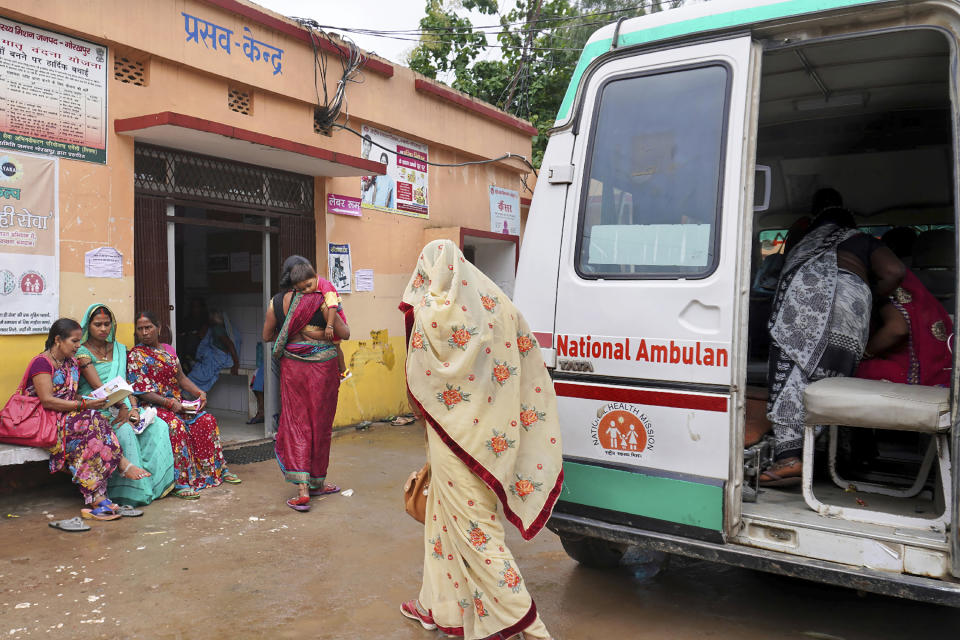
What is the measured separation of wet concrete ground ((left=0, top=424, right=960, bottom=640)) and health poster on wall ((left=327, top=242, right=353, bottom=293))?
10.4 feet

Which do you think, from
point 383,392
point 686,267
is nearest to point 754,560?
point 686,267

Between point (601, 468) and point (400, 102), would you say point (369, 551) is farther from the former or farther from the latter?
point (400, 102)

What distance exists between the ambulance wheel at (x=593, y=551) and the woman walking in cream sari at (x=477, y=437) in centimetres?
78

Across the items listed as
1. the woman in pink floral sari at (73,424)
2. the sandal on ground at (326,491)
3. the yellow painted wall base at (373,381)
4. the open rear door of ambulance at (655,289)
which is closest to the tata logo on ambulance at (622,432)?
the open rear door of ambulance at (655,289)

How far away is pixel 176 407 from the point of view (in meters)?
5.27

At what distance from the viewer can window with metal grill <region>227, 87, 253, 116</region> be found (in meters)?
6.52

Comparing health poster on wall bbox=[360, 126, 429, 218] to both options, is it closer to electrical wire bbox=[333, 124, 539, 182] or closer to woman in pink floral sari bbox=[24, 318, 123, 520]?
electrical wire bbox=[333, 124, 539, 182]

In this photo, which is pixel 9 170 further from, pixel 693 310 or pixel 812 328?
pixel 812 328

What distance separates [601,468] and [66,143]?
445 cm

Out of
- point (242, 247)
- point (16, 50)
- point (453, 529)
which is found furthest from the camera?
point (242, 247)

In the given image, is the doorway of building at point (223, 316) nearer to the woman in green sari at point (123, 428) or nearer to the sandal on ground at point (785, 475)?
the woman in green sari at point (123, 428)

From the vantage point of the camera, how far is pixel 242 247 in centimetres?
803

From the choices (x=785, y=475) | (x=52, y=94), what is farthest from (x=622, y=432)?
(x=52, y=94)

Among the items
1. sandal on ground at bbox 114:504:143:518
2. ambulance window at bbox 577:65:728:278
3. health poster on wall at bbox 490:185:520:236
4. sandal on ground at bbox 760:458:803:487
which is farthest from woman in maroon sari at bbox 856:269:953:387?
health poster on wall at bbox 490:185:520:236
